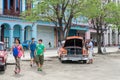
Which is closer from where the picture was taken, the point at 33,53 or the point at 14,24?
the point at 33,53

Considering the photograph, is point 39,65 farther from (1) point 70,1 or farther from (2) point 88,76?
(1) point 70,1

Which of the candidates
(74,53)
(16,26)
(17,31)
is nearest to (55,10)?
(74,53)

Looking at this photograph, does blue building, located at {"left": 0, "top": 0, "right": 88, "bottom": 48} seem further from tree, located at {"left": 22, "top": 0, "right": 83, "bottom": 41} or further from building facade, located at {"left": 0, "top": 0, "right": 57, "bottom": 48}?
tree, located at {"left": 22, "top": 0, "right": 83, "bottom": 41}

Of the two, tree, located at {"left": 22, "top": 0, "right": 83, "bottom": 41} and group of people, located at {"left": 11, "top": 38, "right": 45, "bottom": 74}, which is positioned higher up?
tree, located at {"left": 22, "top": 0, "right": 83, "bottom": 41}

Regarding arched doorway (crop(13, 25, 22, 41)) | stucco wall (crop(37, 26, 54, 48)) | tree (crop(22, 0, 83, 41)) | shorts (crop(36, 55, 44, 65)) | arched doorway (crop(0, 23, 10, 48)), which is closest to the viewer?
shorts (crop(36, 55, 44, 65))

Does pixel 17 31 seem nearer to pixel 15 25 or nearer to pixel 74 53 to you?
pixel 15 25

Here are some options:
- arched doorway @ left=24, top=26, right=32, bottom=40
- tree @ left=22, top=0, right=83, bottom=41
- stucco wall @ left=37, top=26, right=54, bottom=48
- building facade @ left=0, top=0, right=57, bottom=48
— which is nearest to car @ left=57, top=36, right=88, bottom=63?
tree @ left=22, top=0, right=83, bottom=41

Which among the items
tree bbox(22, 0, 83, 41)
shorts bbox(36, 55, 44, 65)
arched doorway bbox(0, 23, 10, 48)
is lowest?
shorts bbox(36, 55, 44, 65)

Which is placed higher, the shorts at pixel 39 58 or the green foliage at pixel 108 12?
the green foliage at pixel 108 12

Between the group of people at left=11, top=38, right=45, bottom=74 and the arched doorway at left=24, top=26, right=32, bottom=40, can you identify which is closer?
the group of people at left=11, top=38, right=45, bottom=74

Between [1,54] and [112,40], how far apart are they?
74.7m

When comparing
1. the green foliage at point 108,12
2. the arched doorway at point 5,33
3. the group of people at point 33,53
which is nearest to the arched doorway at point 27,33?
the arched doorway at point 5,33

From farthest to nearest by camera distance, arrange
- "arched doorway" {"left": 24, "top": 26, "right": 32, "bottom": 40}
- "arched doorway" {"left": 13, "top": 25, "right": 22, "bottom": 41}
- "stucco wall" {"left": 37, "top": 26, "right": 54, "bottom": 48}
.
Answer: "stucco wall" {"left": 37, "top": 26, "right": 54, "bottom": 48} → "arched doorway" {"left": 24, "top": 26, "right": 32, "bottom": 40} → "arched doorway" {"left": 13, "top": 25, "right": 22, "bottom": 41}

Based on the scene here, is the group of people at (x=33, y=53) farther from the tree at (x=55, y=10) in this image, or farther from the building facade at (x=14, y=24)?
the building facade at (x=14, y=24)
